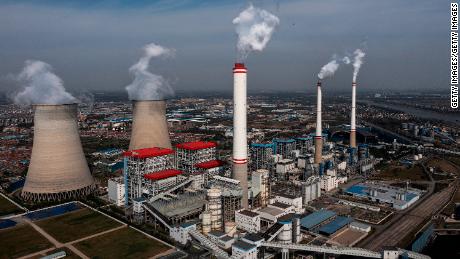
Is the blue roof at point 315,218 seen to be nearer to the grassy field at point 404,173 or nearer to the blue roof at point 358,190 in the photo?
the blue roof at point 358,190

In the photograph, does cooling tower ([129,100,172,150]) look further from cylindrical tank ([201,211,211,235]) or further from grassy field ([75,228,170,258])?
cylindrical tank ([201,211,211,235])

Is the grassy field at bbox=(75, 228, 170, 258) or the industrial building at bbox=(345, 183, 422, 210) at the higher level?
the industrial building at bbox=(345, 183, 422, 210)

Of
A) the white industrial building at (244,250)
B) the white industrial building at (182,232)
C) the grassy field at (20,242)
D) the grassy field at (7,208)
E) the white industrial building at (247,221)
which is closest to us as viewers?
the white industrial building at (244,250)

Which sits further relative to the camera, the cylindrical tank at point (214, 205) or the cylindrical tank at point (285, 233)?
the cylindrical tank at point (214, 205)

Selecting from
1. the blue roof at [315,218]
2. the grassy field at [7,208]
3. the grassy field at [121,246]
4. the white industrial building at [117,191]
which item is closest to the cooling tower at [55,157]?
the grassy field at [7,208]

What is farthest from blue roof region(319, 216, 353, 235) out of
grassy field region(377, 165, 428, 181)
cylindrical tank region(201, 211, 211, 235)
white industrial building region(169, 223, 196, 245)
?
grassy field region(377, 165, 428, 181)

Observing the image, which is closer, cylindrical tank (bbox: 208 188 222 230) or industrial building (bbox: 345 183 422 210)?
cylindrical tank (bbox: 208 188 222 230)

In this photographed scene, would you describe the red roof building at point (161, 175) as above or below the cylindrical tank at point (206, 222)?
above
